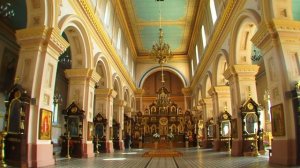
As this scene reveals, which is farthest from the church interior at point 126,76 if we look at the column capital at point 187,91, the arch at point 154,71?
the arch at point 154,71

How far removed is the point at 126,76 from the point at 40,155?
53.5 ft

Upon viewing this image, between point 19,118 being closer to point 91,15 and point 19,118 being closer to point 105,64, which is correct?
point 91,15

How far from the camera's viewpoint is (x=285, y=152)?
26.9 ft

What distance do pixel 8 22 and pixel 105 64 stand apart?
564 centimetres

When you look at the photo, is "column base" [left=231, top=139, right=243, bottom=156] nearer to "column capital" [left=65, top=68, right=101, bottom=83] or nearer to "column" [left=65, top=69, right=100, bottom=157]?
"column" [left=65, top=69, right=100, bottom=157]

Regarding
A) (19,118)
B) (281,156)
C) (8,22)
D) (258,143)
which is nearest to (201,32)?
(258,143)

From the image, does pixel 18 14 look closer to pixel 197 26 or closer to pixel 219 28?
pixel 219 28

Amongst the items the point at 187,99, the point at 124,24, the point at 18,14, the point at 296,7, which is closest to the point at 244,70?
the point at 296,7

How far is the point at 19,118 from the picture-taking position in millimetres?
8414

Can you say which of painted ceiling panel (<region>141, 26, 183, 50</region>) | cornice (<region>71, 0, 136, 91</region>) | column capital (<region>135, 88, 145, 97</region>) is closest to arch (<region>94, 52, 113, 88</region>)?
cornice (<region>71, 0, 136, 91</region>)

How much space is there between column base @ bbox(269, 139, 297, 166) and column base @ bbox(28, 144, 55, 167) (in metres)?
6.99

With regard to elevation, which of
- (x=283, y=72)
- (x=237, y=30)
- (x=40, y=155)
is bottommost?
(x=40, y=155)

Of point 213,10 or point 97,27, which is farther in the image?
point 213,10

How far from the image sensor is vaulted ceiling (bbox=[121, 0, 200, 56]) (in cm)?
2033
